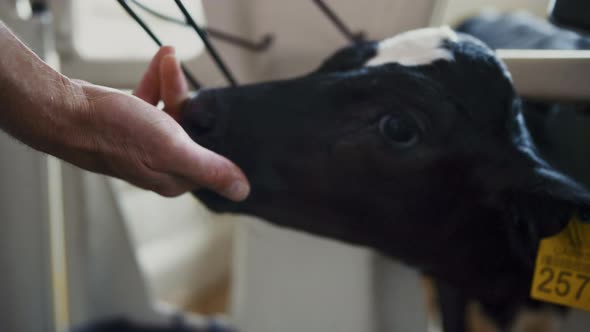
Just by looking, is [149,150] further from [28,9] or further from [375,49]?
[28,9]

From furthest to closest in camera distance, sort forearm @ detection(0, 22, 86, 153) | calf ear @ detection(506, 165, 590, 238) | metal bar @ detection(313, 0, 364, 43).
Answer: metal bar @ detection(313, 0, 364, 43) → calf ear @ detection(506, 165, 590, 238) → forearm @ detection(0, 22, 86, 153)

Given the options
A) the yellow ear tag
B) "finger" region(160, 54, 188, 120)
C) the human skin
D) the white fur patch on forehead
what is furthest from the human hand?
the yellow ear tag

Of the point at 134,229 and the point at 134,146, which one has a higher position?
the point at 134,146

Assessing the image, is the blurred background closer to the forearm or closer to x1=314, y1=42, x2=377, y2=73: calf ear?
x1=314, y1=42, x2=377, y2=73: calf ear

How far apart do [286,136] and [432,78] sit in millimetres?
153

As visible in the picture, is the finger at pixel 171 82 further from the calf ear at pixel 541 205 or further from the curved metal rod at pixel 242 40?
the calf ear at pixel 541 205

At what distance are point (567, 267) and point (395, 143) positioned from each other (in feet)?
0.66

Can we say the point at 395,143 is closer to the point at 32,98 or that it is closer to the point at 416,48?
the point at 416,48

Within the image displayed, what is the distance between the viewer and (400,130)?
46cm

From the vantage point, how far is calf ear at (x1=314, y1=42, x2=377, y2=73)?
0.49 meters

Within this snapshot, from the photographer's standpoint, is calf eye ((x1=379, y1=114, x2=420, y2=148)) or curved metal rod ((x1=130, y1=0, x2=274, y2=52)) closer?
calf eye ((x1=379, y1=114, x2=420, y2=148))

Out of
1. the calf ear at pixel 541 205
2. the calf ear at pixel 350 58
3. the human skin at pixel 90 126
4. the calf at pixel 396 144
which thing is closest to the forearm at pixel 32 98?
the human skin at pixel 90 126

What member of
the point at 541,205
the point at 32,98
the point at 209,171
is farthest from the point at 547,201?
the point at 32,98

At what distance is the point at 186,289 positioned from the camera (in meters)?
1.14
